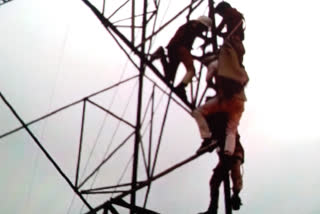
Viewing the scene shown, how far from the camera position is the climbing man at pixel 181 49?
462 inches

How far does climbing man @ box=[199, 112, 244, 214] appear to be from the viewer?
1126cm

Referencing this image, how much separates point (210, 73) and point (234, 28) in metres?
0.85

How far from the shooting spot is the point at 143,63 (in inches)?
471

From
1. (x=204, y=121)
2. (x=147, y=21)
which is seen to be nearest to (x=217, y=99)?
(x=204, y=121)

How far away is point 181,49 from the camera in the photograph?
464 inches

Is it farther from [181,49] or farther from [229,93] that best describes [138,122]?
[229,93]

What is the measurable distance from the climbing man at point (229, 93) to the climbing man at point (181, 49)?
1.64ft

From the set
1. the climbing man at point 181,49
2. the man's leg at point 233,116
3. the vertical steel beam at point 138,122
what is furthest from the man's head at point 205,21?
the man's leg at point 233,116

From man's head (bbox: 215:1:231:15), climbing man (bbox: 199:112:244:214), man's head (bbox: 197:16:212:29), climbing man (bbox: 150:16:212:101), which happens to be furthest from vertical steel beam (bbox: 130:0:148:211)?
man's head (bbox: 215:1:231:15)

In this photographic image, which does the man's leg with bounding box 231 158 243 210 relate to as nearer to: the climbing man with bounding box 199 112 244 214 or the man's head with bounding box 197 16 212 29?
the climbing man with bounding box 199 112 244 214

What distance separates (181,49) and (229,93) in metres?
1.12

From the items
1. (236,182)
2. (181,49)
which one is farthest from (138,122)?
(236,182)

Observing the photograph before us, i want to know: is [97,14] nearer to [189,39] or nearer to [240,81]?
[189,39]

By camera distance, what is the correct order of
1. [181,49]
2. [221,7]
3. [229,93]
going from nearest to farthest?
[229,93], [181,49], [221,7]
